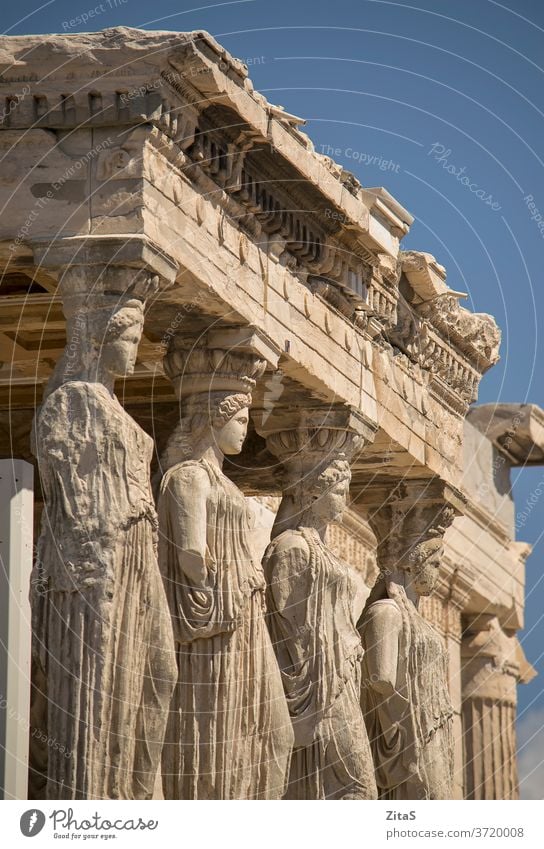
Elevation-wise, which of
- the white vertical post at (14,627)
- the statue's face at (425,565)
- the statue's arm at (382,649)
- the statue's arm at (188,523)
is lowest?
the white vertical post at (14,627)

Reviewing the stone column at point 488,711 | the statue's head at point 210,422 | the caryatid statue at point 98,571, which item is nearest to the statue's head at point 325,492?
the statue's head at point 210,422

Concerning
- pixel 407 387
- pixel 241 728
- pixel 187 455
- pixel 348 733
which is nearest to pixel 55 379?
pixel 187 455

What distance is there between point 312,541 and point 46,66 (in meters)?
3.78

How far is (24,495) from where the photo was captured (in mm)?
12219

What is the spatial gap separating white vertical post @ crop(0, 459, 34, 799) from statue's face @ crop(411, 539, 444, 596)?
19.1 feet

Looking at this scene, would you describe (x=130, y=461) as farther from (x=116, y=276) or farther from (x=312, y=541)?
(x=312, y=541)

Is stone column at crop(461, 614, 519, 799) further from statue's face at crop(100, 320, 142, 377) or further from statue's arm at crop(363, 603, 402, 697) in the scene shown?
statue's face at crop(100, 320, 142, 377)

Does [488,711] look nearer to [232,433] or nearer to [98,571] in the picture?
[232,433]

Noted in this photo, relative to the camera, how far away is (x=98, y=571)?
12.8m

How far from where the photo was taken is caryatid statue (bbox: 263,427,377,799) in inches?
613

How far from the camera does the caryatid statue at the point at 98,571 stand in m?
12.7

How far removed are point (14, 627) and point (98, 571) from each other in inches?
33.4

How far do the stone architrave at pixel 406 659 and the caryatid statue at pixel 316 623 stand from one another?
978 mm

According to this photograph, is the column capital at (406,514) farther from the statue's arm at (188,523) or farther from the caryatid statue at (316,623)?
the statue's arm at (188,523)
